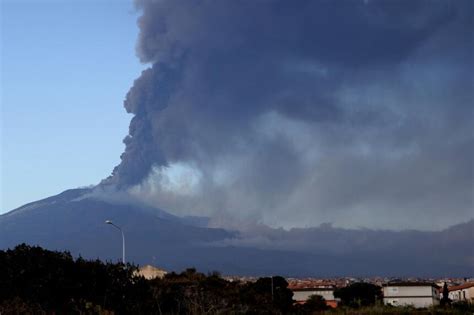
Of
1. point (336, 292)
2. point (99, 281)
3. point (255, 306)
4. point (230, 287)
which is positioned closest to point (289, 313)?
point (230, 287)

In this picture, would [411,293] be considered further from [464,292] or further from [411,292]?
[464,292]

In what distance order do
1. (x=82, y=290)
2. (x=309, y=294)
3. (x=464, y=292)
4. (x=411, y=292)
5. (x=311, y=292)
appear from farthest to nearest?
1. (x=464, y=292)
2. (x=311, y=292)
3. (x=309, y=294)
4. (x=411, y=292)
5. (x=82, y=290)

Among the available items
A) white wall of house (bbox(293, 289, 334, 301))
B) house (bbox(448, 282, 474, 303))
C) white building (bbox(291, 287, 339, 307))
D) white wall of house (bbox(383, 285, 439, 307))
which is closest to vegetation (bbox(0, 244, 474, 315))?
white wall of house (bbox(383, 285, 439, 307))

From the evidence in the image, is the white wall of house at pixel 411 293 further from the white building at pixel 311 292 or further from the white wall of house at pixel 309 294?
the white wall of house at pixel 309 294

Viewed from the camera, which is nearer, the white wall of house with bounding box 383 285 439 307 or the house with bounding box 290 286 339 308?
the white wall of house with bounding box 383 285 439 307

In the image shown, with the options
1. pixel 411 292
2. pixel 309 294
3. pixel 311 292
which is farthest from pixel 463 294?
pixel 309 294

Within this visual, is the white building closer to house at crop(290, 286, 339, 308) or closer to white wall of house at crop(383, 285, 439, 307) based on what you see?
house at crop(290, 286, 339, 308)

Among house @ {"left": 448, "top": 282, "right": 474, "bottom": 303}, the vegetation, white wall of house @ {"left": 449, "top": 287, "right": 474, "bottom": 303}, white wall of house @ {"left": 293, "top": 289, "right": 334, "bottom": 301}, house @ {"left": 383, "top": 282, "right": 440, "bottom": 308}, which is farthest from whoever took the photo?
house @ {"left": 448, "top": 282, "right": 474, "bottom": 303}

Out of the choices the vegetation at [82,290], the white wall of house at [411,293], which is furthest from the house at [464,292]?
the vegetation at [82,290]

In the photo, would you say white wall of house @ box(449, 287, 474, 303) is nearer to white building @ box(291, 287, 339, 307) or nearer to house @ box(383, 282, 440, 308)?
house @ box(383, 282, 440, 308)

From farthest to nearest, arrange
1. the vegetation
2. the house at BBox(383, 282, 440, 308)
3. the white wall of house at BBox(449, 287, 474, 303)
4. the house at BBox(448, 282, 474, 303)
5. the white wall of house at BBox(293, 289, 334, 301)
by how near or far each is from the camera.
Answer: the house at BBox(448, 282, 474, 303) < the white wall of house at BBox(449, 287, 474, 303) < the white wall of house at BBox(293, 289, 334, 301) < the house at BBox(383, 282, 440, 308) < the vegetation

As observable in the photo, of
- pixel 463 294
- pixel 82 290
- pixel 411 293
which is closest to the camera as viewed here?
pixel 82 290

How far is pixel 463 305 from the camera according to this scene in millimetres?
66500

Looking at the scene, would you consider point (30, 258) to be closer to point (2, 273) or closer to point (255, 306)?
point (2, 273)
